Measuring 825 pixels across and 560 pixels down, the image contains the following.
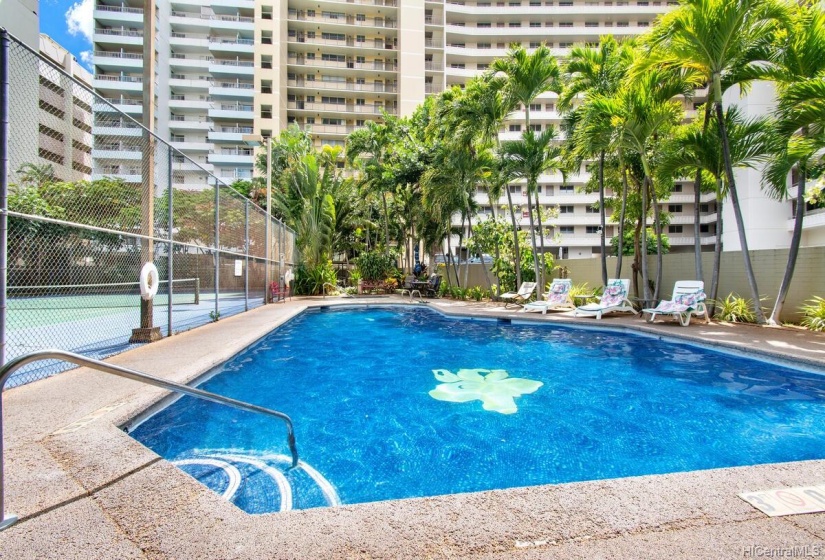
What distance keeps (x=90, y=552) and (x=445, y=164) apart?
50.6 ft

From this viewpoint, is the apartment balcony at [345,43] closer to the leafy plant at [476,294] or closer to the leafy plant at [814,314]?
the leafy plant at [476,294]

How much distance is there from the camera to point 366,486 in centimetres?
287

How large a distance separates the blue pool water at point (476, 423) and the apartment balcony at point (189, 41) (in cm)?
5201

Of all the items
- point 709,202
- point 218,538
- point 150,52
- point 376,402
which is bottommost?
point 376,402

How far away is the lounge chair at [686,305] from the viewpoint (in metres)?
8.95

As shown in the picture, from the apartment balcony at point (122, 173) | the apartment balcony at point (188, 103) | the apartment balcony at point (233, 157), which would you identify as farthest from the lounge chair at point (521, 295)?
the apartment balcony at point (188, 103)

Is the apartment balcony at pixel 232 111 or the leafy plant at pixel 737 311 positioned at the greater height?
the apartment balcony at pixel 232 111

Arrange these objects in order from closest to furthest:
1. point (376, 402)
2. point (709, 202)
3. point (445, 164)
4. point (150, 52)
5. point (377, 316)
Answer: point (376, 402), point (150, 52), point (377, 316), point (445, 164), point (709, 202)

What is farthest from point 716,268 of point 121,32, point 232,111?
point 121,32

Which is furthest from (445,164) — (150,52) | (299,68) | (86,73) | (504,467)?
(86,73)

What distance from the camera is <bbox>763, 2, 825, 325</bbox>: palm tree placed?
23.7 ft

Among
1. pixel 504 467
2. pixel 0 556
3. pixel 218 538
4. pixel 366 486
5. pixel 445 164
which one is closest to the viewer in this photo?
pixel 0 556

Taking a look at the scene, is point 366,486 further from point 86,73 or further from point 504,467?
point 86,73

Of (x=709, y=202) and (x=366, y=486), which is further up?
(x=709, y=202)
